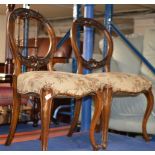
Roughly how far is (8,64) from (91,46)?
1.18 metres

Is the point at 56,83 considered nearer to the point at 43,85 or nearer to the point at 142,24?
the point at 43,85

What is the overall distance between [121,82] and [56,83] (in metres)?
0.53

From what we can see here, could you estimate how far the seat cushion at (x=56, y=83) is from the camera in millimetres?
1992

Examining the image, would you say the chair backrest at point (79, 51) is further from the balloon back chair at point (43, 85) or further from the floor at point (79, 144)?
the floor at point (79, 144)

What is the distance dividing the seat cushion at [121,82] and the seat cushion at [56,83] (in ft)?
0.49

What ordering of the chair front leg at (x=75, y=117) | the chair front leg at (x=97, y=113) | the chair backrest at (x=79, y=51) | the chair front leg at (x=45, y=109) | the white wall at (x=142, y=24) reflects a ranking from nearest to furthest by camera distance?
the chair front leg at (x=45, y=109) → the chair front leg at (x=97, y=113) → the chair backrest at (x=79, y=51) → the chair front leg at (x=75, y=117) → the white wall at (x=142, y=24)

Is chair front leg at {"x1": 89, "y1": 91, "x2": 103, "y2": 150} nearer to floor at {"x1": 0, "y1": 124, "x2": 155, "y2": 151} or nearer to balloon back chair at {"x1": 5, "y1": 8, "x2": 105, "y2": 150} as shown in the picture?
balloon back chair at {"x1": 5, "y1": 8, "x2": 105, "y2": 150}

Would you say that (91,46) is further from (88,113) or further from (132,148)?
(132,148)

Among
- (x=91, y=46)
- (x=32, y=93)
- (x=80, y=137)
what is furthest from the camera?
(x=91, y=46)

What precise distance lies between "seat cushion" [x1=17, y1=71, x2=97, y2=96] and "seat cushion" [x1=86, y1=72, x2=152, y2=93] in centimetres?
15

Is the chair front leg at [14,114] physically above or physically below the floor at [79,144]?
above

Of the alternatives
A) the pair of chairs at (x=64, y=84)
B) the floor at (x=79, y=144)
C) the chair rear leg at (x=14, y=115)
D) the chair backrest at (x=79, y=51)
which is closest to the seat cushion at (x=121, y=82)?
the pair of chairs at (x=64, y=84)

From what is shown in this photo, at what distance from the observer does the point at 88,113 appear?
3.05 metres
